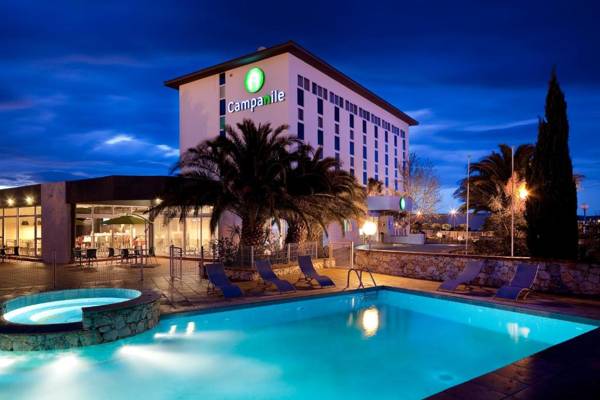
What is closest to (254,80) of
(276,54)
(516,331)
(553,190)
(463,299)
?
(276,54)

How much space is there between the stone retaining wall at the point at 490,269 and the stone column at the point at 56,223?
13.5m

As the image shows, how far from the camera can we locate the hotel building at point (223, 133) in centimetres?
2066

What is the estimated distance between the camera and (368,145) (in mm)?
41062

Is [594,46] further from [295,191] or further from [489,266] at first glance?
[295,191]

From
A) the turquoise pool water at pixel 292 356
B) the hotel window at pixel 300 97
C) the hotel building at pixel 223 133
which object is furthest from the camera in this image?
the hotel window at pixel 300 97

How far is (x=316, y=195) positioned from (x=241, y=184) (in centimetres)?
297

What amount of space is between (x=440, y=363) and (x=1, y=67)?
35.4 m

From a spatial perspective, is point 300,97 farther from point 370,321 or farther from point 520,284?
point 370,321

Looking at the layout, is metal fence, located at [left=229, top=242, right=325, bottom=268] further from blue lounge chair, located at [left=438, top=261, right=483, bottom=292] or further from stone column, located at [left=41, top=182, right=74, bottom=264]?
stone column, located at [left=41, top=182, right=74, bottom=264]

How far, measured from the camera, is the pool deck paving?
425cm

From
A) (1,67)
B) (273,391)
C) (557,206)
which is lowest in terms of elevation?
(273,391)

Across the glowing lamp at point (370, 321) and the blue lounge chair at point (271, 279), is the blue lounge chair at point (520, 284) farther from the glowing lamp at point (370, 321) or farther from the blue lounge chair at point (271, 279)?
the blue lounge chair at point (271, 279)

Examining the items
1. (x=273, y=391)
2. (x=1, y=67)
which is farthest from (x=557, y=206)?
(x=1, y=67)

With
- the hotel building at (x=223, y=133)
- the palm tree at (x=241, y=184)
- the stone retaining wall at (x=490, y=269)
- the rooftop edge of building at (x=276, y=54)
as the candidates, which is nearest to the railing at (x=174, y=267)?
the palm tree at (x=241, y=184)
